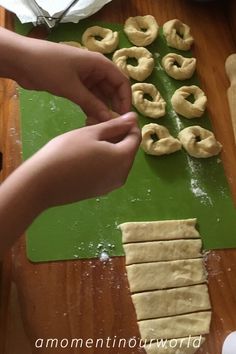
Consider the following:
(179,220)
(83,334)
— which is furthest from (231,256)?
(83,334)

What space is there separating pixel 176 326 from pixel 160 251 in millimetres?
138

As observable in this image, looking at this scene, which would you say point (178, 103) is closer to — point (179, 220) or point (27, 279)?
point (179, 220)

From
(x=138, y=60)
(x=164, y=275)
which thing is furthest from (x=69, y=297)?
(x=138, y=60)

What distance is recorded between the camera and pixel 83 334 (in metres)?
0.87

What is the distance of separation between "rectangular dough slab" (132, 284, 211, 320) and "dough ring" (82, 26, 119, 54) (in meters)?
0.57

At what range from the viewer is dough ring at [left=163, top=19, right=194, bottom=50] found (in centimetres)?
123

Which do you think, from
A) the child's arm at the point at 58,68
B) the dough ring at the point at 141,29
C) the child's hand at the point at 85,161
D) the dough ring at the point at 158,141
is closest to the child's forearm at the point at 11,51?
the child's arm at the point at 58,68

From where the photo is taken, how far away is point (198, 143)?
3.59 feet

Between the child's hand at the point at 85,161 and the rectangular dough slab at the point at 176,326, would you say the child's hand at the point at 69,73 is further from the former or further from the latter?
the rectangular dough slab at the point at 176,326

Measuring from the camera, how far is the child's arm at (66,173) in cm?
65

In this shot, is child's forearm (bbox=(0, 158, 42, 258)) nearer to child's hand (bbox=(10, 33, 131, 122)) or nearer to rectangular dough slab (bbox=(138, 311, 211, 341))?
child's hand (bbox=(10, 33, 131, 122))

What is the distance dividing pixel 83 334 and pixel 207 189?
39 centimetres

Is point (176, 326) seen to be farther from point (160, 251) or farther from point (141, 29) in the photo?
point (141, 29)

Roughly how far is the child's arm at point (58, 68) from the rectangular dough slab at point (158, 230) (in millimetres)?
249
